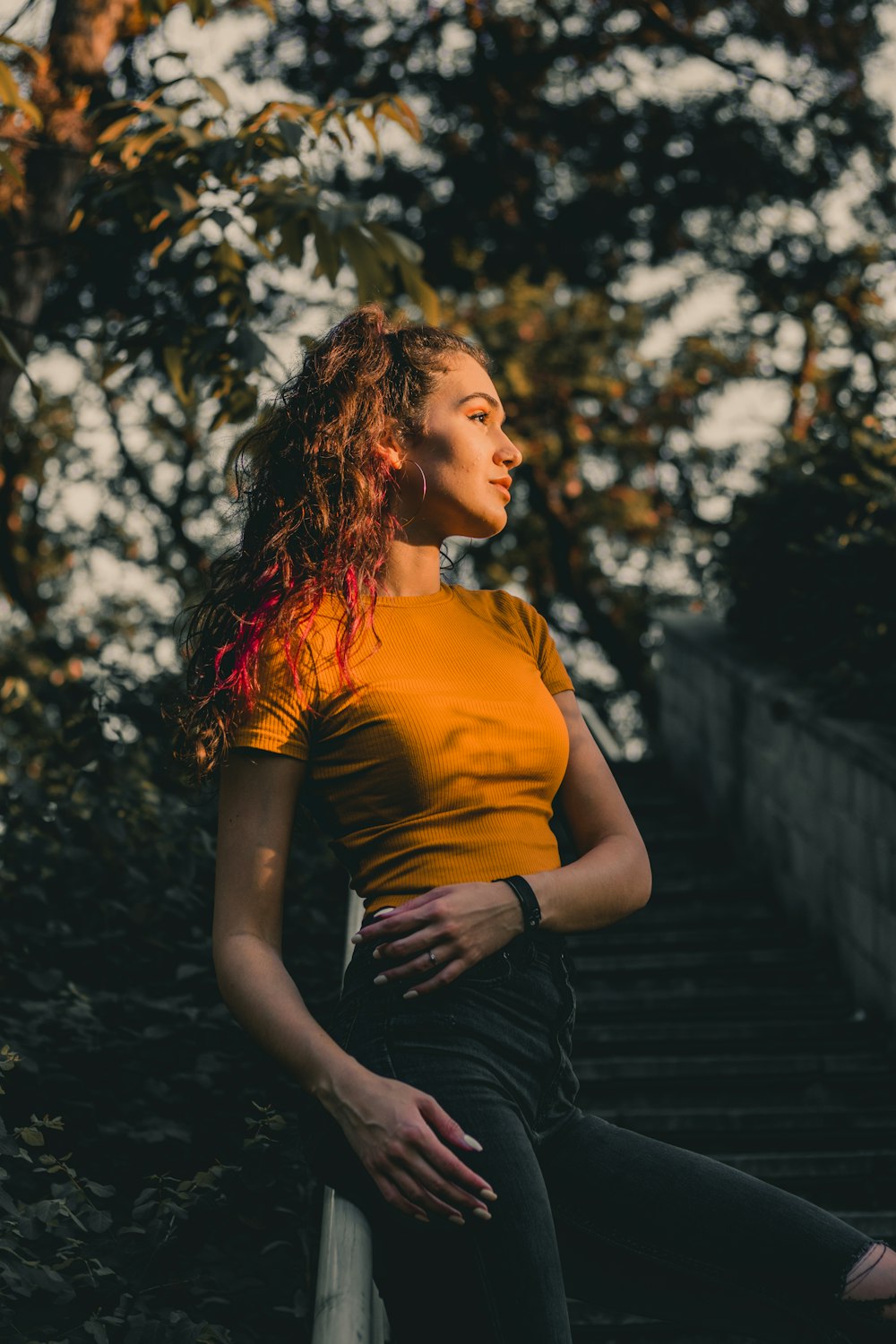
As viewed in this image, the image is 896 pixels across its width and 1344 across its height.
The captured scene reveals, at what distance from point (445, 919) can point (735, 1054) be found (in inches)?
140

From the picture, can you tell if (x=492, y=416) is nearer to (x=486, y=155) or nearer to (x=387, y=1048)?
(x=387, y=1048)

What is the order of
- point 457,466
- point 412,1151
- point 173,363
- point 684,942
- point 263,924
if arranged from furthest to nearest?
point 684,942 < point 173,363 < point 457,466 < point 263,924 < point 412,1151

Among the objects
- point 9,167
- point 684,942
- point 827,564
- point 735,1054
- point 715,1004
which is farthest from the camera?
point 827,564

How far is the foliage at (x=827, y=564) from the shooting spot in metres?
6.08

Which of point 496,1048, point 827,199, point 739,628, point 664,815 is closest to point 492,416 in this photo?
point 496,1048

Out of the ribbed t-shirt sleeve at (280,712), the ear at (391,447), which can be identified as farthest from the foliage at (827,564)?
the ribbed t-shirt sleeve at (280,712)

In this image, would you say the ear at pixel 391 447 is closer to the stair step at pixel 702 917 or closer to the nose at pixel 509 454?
the nose at pixel 509 454

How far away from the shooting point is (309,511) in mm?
2301

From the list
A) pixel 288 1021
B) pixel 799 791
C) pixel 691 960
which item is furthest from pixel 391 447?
pixel 799 791

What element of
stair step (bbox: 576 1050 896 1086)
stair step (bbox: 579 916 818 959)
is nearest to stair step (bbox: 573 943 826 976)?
stair step (bbox: 579 916 818 959)

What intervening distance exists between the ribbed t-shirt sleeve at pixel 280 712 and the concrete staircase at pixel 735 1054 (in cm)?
191

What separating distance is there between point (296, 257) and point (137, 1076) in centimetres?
236

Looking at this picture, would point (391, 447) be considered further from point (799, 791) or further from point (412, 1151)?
point (799, 791)

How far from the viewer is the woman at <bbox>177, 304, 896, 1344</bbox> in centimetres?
177
